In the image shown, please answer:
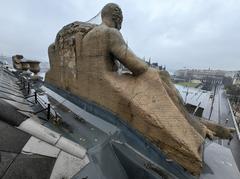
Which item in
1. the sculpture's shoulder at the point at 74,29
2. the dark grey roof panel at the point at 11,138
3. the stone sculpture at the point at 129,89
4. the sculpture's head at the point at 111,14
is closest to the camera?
the dark grey roof panel at the point at 11,138

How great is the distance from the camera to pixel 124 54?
3061mm

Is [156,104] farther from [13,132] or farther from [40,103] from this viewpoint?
[40,103]

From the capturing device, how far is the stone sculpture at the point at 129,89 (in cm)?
241

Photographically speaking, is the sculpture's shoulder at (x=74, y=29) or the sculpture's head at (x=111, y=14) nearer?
the sculpture's head at (x=111, y=14)

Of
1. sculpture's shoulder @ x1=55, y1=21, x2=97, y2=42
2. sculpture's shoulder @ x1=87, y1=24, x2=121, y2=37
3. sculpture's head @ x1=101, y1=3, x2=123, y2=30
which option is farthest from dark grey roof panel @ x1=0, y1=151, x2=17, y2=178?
sculpture's shoulder @ x1=55, y1=21, x2=97, y2=42

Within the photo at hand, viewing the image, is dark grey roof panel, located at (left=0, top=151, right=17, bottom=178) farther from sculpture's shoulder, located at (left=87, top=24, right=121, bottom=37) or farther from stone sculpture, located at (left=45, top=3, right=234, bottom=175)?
sculpture's shoulder, located at (left=87, top=24, right=121, bottom=37)

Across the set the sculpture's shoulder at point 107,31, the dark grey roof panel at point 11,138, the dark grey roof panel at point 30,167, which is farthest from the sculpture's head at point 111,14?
the dark grey roof panel at point 30,167

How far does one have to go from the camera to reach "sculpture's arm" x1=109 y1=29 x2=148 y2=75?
3.01m

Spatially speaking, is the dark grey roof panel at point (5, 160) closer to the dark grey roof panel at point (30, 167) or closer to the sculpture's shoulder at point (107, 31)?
the dark grey roof panel at point (30, 167)

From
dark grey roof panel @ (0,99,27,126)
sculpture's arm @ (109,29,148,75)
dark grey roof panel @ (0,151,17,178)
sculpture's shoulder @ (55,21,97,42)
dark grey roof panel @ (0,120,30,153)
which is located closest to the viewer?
dark grey roof panel @ (0,151,17,178)

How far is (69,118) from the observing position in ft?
11.9

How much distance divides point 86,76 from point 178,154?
2585mm

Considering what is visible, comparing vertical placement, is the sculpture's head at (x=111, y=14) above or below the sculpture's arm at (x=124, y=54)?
above

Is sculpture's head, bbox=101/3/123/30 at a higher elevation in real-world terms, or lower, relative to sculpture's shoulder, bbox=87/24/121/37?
higher
